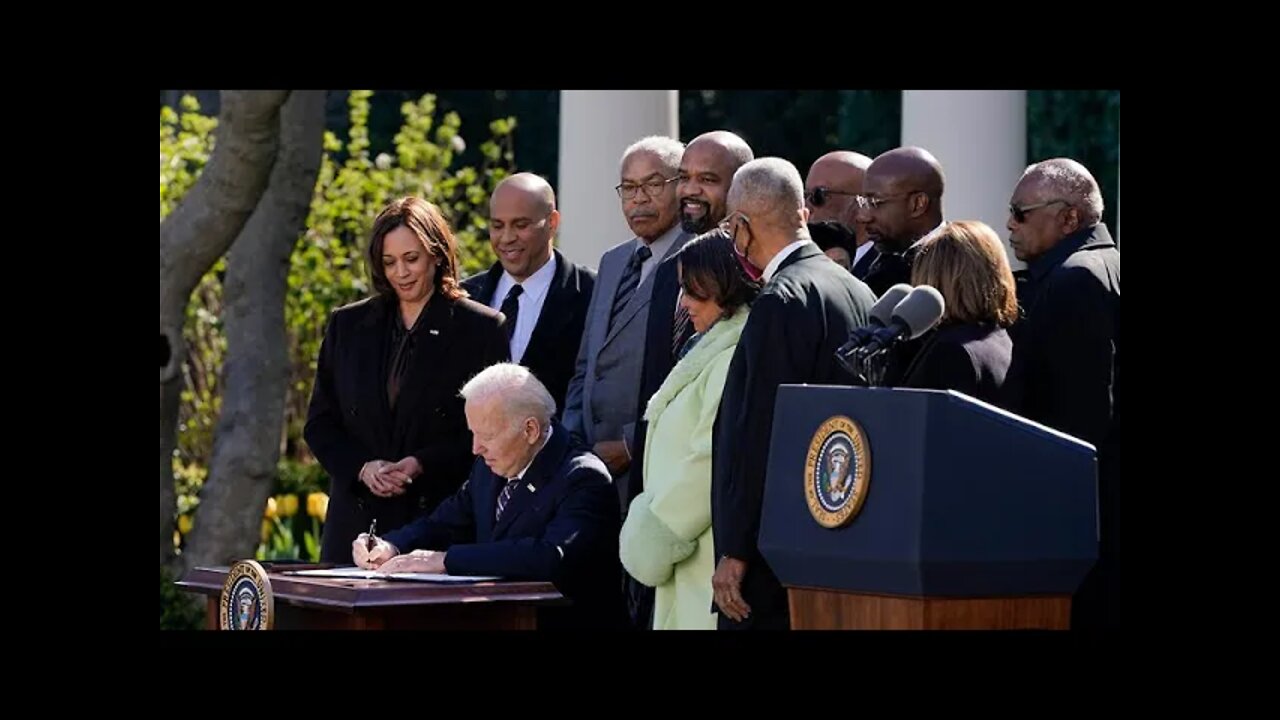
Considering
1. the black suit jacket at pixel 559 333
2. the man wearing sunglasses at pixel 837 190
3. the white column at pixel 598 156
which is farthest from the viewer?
the white column at pixel 598 156

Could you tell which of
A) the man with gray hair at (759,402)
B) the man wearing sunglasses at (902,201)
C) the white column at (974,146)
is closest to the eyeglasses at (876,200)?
the man wearing sunglasses at (902,201)

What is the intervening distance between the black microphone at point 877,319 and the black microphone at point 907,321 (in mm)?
20

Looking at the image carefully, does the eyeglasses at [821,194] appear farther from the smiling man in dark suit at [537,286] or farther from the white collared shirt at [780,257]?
the white collared shirt at [780,257]

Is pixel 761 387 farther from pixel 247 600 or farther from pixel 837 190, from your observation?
pixel 837 190

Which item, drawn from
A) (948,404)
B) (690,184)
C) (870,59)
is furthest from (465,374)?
(948,404)

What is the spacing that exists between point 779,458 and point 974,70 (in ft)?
7.39

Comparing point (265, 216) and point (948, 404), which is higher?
point (265, 216)

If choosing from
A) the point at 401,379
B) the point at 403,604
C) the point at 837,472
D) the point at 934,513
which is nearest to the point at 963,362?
the point at 837,472

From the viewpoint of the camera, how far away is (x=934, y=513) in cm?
529

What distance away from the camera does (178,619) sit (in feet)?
38.2

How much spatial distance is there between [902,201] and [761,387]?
5.35 feet

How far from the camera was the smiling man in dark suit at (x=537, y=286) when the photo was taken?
8.87 meters

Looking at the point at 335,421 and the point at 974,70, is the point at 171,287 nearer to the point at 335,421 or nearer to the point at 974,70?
the point at 335,421

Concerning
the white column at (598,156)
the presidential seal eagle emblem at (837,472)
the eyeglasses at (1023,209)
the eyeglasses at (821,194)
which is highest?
the white column at (598,156)
